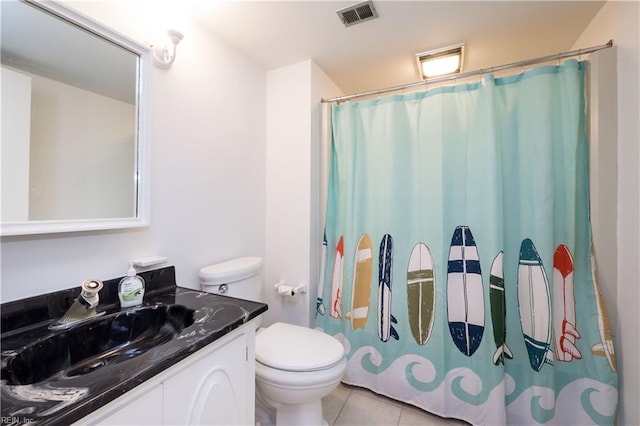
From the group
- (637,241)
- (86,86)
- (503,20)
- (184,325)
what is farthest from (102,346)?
(503,20)

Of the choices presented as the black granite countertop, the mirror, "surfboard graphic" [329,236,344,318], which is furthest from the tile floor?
the mirror

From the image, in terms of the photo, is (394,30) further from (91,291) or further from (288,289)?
(91,291)

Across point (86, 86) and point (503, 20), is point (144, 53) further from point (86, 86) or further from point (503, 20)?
point (503, 20)

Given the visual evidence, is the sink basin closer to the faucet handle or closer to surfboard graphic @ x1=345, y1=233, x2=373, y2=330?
the faucet handle

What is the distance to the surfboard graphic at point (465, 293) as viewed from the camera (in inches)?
53.9

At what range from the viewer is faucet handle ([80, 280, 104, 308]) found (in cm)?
89

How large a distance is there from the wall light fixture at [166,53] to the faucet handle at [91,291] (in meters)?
0.95

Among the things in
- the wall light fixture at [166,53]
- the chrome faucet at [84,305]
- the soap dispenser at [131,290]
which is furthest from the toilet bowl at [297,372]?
the wall light fixture at [166,53]

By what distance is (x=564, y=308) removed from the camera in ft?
4.12

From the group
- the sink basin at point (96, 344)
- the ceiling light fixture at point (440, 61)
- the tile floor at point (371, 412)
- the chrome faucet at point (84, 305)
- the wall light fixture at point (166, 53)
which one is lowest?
the tile floor at point (371, 412)

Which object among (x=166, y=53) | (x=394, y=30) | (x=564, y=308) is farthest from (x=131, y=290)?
(x=564, y=308)

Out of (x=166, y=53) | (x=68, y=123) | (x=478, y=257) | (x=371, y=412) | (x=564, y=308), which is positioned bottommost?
(x=371, y=412)

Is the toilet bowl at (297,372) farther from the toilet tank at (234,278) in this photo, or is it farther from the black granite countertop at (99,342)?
the black granite countertop at (99,342)

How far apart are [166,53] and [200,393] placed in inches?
54.5
